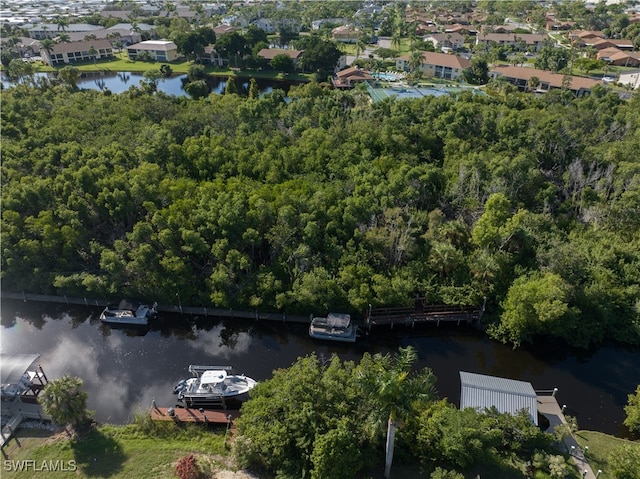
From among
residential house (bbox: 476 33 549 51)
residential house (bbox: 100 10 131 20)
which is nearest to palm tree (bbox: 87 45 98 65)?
residential house (bbox: 100 10 131 20)

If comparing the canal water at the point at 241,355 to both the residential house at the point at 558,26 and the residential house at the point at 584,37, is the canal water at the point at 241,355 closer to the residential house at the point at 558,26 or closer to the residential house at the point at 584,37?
the residential house at the point at 584,37

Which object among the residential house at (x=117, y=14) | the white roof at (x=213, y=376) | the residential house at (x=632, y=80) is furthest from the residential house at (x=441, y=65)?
the residential house at (x=117, y=14)

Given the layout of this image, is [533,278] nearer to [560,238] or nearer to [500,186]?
[560,238]

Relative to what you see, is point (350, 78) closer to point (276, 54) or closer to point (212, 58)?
point (276, 54)

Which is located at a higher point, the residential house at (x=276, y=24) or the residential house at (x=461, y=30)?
the residential house at (x=276, y=24)

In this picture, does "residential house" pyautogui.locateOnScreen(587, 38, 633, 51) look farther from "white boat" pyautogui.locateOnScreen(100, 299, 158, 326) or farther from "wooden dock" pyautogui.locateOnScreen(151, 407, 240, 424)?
"wooden dock" pyautogui.locateOnScreen(151, 407, 240, 424)

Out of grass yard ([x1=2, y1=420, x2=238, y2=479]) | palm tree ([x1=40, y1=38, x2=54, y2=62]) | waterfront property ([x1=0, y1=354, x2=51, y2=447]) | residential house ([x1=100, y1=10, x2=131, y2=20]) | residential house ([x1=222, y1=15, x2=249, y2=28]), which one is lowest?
grass yard ([x1=2, y1=420, x2=238, y2=479])
